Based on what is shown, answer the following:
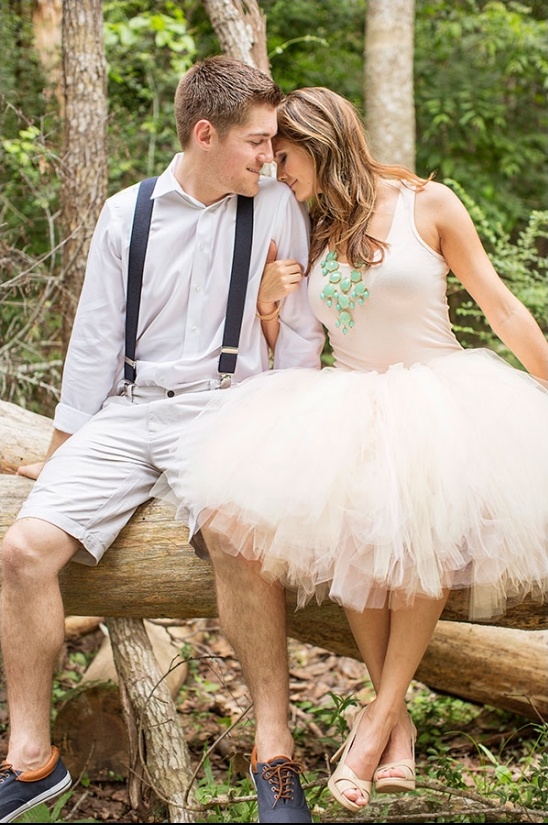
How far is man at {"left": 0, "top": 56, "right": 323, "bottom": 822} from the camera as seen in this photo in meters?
2.28

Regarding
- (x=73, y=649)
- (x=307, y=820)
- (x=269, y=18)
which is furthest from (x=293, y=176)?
(x=269, y=18)

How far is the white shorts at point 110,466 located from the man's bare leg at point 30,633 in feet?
0.38

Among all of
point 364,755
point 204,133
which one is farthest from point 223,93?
point 364,755

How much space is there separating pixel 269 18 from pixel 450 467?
5679mm

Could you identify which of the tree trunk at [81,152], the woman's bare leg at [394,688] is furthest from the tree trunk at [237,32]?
the woman's bare leg at [394,688]

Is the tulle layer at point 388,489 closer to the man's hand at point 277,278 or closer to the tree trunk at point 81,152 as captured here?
the man's hand at point 277,278

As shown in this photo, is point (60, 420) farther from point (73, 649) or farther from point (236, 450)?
point (73, 649)

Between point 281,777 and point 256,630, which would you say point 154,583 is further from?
point 281,777

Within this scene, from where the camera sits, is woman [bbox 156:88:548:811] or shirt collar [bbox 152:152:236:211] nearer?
woman [bbox 156:88:548:811]

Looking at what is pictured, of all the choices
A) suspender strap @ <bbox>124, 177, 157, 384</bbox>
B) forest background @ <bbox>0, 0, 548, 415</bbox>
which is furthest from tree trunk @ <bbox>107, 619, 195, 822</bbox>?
forest background @ <bbox>0, 0, 548, 415</bbox>

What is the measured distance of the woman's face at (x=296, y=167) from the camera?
8.63 feet

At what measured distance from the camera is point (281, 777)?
84.5 inches

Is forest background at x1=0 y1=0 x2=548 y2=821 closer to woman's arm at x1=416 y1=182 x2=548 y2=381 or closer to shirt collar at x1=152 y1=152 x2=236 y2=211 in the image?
shirt collar at x1=152 y1=152 x2=236 y2=211

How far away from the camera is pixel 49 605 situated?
2346mm
